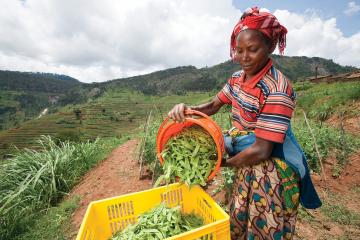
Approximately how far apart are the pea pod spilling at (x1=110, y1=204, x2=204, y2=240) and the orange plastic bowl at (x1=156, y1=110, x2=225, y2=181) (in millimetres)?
298

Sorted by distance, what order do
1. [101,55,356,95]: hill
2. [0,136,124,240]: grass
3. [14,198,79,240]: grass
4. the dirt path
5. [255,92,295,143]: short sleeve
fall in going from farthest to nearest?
[101,55,356,95]: hill < the dirt path < [0,136,124,240]: grass < [14,198,79,240]: grass < [255,92,295,143]: short sleeve

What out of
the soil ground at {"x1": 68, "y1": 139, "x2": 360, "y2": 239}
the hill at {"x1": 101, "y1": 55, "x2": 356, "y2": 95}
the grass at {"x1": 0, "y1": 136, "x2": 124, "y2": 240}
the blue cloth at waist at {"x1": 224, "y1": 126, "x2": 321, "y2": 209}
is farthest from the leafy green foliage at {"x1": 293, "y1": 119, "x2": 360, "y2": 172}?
the hill at {"x1": 101, "y1": 55, "x2": 356, "y2": 95}

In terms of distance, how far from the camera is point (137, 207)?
5.86ft

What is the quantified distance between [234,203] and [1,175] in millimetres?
4409

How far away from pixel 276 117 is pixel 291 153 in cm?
28

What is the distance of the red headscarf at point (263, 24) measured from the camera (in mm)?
1442

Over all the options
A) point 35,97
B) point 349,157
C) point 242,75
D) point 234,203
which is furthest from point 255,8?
point 35,97

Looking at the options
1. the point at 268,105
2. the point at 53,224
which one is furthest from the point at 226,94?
the point at 53,224

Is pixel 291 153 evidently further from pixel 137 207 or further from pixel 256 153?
pixel 137 207

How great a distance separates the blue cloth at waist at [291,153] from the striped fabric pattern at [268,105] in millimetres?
91

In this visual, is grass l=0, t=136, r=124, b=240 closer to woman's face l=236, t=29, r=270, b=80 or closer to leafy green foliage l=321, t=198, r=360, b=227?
woman's face l=236, t=29, r=270, b=80

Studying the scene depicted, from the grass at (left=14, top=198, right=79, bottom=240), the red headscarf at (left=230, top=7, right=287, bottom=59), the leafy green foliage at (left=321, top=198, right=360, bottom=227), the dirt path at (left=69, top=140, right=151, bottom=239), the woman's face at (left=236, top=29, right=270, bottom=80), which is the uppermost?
the red headscarf at (left=230, top=7, right=287, bottom=59)

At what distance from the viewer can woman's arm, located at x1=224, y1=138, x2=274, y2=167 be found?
57.2 inches

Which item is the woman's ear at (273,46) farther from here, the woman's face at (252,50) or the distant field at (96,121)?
the distant field at (96,121)
